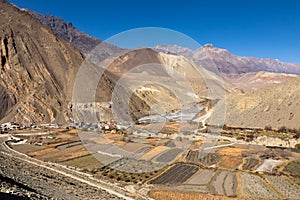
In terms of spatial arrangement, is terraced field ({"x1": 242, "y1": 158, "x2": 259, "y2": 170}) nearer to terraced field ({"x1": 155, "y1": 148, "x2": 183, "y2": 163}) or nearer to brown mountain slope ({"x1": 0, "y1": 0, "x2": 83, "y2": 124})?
terraced field ({"x1": 155, "y1": 148, "x2": 183, "y2": 163})

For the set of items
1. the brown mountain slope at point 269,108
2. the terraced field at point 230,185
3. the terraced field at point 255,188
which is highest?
the brown mountain slope at point 269,108

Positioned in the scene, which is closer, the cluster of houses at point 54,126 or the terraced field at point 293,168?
the terraced field at point 293,168

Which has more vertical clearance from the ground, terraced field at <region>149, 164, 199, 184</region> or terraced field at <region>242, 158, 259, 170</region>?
terraced field at <region>242, 158, 259, 170</region>

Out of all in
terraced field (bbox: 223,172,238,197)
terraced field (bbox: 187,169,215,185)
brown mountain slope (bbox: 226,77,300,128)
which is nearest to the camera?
terraced field (bbox: 223,172,238,197)

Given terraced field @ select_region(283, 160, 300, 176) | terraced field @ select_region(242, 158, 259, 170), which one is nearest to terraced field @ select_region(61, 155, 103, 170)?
terraced field @ select_region(242, 158, 259, 170)

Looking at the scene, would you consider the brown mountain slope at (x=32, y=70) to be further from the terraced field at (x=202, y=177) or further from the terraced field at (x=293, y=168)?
the terraced field at (x=293, y=168)

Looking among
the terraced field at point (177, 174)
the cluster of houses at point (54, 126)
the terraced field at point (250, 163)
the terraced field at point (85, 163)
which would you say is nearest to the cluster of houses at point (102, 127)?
the cluster of houses at point (54, 126)
